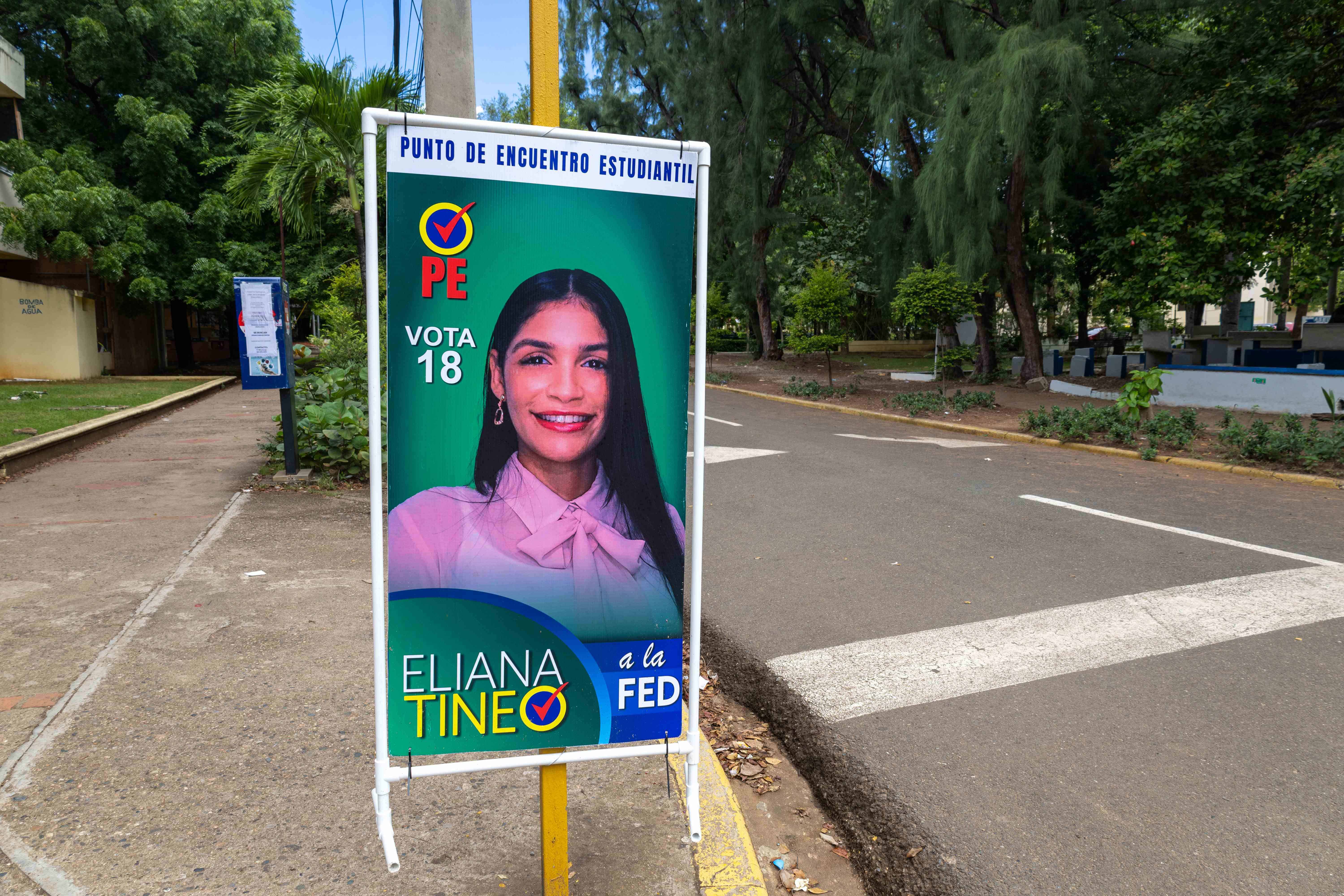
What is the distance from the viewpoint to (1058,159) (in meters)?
17.5

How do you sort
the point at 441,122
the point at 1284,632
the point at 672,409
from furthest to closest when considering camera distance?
the point at 1284,632 < the point at 672,409 < the point at 441,122

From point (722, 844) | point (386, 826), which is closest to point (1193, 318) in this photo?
point (722, 844)

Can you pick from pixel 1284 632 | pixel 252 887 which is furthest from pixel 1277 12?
pixel 252 887

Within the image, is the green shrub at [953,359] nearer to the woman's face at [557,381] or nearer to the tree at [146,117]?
the tree at [146,117]

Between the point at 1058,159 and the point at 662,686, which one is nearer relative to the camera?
the point at 662,686

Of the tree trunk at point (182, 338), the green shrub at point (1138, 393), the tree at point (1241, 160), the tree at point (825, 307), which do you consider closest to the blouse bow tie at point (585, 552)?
the green shrub at point (1138, 393)

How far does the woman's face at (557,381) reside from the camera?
7.86 feet

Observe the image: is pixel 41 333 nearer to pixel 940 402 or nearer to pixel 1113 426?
pixel 940 402

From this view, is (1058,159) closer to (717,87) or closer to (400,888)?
(717,87)

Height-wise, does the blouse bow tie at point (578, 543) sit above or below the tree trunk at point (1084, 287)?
below

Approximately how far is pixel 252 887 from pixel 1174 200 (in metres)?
18.8

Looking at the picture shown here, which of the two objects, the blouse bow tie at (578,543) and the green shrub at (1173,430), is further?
the green shrub at (1173,430)

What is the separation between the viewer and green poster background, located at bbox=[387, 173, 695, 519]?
2268 mm

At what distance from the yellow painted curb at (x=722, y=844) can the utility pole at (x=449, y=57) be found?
322 cm
